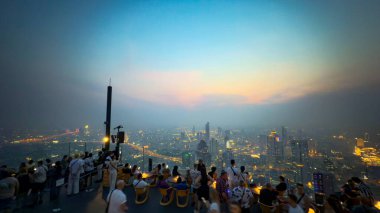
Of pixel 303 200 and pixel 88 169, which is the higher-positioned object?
pixel 303 200

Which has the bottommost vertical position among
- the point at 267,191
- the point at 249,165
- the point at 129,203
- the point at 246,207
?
the point at 249,165

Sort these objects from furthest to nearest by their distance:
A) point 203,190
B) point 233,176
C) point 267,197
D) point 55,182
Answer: point 55,182
point 233,176
point 203,190
point 267,197

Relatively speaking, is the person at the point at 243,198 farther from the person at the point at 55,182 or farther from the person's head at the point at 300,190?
the person at the point at 55,182

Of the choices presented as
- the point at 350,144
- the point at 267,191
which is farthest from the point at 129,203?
the point at 350,144

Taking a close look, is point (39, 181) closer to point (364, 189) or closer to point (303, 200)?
point (303, 200)

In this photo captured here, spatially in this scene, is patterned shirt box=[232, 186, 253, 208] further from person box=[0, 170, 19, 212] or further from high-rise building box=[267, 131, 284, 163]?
high-rise building box=[267, 131, 284, 163]

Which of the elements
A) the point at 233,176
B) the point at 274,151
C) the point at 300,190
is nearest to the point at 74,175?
the point at 233,176

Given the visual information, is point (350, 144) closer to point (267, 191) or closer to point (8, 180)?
point (267, 191)
